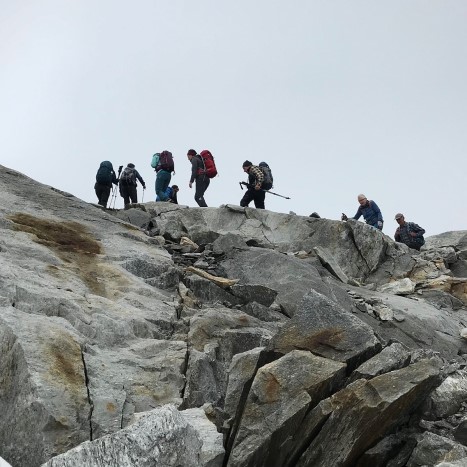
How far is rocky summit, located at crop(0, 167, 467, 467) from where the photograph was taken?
10773 mm

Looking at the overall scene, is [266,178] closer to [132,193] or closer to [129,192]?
[132,193]

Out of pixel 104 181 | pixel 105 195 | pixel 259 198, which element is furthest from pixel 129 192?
pixel 259 198

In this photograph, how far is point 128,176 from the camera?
33.7 m

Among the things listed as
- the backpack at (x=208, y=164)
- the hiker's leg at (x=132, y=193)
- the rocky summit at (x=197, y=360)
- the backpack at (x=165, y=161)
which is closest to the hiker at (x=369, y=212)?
the backpack at (x=208, y=164)

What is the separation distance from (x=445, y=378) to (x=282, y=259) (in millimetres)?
10775

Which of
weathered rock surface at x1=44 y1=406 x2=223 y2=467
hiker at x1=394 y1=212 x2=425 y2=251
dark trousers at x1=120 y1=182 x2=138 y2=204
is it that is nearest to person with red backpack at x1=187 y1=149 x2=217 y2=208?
dark trousers at x1=120 y1=182 x2=138 y2=204

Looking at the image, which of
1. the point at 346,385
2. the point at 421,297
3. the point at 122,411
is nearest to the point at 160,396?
the point at 122,411

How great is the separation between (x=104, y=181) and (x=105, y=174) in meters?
0.36

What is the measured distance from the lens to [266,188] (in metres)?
32.7

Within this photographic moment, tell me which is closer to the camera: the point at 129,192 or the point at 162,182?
the point at 129,192

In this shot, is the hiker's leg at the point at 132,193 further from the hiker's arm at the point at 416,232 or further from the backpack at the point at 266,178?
the hiker's arm at the point at 416,232

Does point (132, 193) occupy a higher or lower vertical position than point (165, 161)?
lower

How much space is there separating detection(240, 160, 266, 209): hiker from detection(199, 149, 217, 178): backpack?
5.66 ft

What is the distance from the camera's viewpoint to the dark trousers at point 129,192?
3388cm
